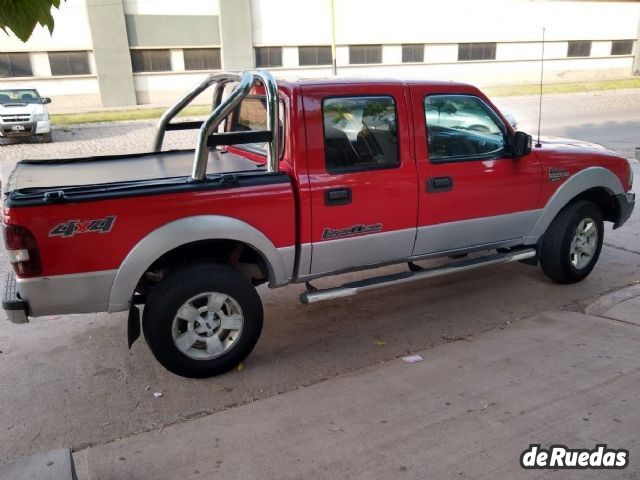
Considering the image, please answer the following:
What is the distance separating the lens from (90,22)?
2542 cm

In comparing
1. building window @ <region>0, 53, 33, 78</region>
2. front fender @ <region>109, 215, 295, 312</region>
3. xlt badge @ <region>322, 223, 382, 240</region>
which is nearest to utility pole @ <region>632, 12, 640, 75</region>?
building window @ <region>0, 53, 33, 78</region>

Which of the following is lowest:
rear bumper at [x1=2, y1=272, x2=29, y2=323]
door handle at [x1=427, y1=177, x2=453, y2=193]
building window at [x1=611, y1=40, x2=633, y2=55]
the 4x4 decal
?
rear bumper at [x1=2, y1=272, x2=29, y2=323]

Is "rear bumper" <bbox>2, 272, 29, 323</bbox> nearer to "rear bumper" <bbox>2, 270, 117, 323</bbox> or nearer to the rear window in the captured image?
"rear bumper" <bbox>2, 270, 117, 323</bbox>

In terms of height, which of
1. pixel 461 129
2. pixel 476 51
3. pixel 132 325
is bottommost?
pixel 132 325

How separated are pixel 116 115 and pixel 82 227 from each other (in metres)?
21.2

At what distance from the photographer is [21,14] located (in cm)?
141

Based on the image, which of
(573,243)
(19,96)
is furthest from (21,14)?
(19,96)

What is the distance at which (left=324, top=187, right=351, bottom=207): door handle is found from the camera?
155 inches

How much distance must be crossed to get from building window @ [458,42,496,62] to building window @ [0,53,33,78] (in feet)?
74.4

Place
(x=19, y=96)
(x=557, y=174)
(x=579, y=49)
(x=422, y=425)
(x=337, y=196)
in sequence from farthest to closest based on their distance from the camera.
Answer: (x=579, y=49) → (x=19, y=96) → (x=557, y=174) → (x=337, y=196) → (x=422, y=425)

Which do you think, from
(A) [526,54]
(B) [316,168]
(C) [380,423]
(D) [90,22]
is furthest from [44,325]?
(A) [526,54]

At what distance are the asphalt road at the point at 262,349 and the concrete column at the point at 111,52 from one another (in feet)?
74.7

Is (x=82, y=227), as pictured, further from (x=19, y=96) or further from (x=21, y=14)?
(x=19, y=96)

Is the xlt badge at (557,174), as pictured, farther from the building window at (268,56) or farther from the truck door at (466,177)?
the building window at (268,56)
